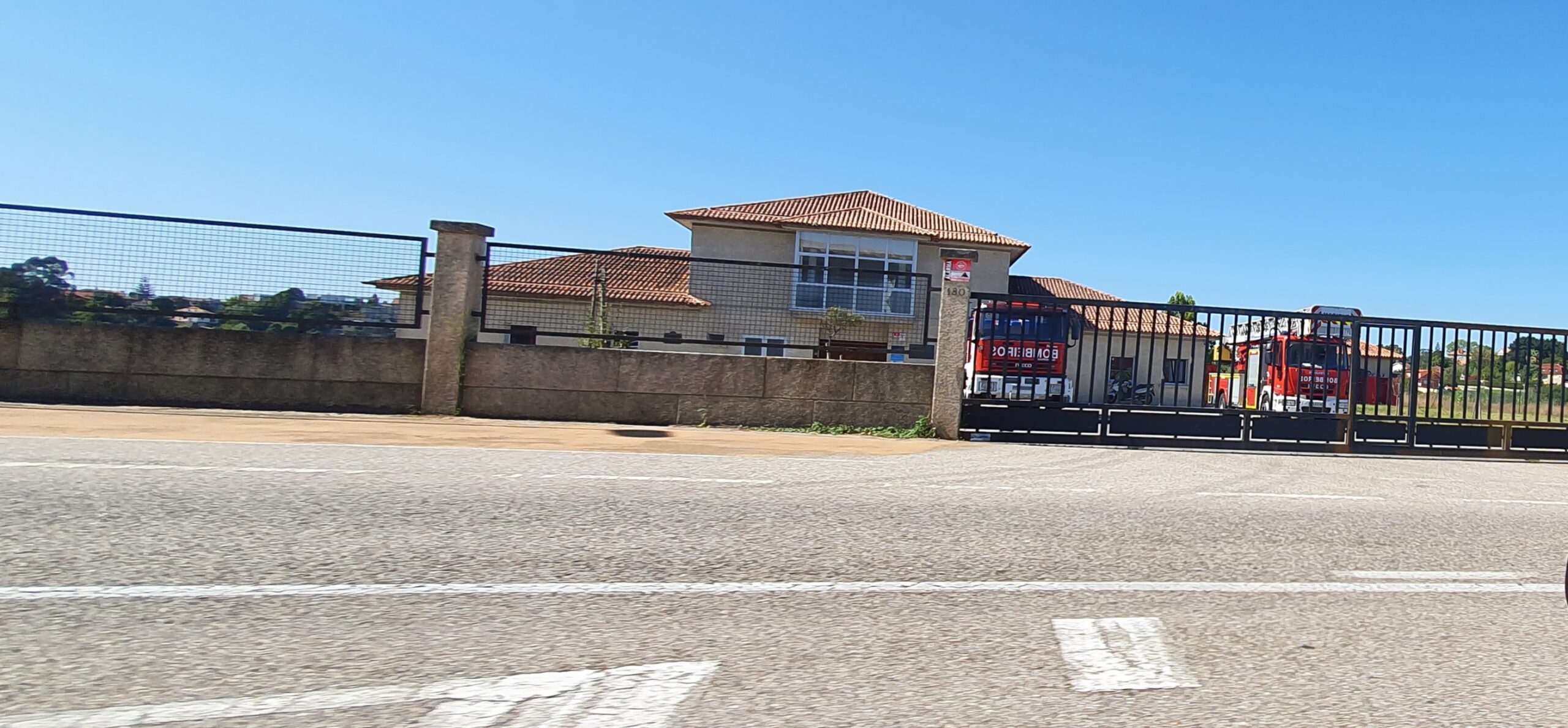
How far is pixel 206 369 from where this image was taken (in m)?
11.1

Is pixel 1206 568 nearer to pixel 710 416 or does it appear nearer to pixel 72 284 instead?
pixel 710 416

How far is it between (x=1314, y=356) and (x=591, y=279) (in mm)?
9024

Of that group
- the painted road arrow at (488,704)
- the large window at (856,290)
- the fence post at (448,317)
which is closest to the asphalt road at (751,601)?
the painted road arrow at (488,704)

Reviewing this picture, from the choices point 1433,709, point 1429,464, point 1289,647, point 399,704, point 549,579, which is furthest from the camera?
point 1429,464

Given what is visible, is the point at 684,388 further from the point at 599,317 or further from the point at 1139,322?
the point at 1139,322

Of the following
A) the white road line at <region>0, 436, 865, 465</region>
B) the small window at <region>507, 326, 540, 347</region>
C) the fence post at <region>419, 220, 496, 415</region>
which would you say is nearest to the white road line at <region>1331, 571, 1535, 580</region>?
the white road line at <region>0, 436, 865, 465</region>

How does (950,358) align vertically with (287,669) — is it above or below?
above

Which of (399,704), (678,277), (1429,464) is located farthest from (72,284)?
(1429,464)

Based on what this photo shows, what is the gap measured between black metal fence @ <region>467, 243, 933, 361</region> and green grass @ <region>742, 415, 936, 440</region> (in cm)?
88

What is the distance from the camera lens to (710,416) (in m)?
11.7

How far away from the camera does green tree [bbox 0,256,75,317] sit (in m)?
10.9

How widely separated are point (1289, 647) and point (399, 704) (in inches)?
115

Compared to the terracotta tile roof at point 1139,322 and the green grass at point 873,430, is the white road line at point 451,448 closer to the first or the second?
the green grass at point 873,430

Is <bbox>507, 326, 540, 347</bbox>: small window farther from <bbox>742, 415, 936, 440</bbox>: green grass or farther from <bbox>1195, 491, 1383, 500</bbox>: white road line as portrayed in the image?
<bbox>1195, 491, 1383, 500</bbox>: white road line
